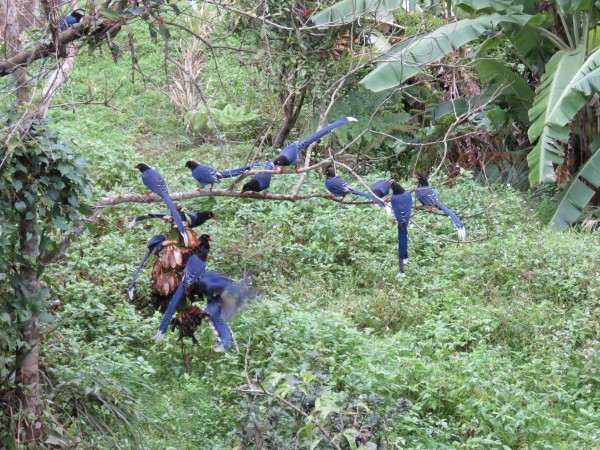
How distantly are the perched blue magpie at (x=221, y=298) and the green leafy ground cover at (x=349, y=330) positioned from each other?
0.38 m

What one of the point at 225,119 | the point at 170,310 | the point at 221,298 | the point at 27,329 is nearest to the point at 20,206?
the point at 27,329

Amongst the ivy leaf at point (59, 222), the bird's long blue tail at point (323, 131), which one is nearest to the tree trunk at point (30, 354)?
the ivy leaf at point (59, 222)

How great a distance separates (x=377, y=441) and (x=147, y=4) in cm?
254

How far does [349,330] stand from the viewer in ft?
19.7

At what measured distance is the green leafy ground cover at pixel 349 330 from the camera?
494 centimetres

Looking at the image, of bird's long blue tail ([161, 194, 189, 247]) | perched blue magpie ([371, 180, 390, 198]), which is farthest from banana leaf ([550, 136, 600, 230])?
bird's long blue tail ([161, 194, 189, 247])

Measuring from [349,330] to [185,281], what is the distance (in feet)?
5.28

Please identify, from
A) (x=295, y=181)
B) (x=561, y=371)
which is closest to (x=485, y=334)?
(x=561, y=371)

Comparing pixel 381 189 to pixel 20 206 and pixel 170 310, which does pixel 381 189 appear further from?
pixel 20 206

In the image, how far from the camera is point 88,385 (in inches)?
176

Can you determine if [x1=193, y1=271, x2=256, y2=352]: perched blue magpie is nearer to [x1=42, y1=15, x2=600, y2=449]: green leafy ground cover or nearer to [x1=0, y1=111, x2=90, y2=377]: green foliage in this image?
[x1=42, y1=15, x2=600, y2=449]: green leafy ground cover

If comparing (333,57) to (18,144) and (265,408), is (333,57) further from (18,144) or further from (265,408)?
(18,144)

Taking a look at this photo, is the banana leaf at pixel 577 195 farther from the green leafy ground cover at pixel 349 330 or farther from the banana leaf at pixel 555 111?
the banana leaf at pixel 555 111

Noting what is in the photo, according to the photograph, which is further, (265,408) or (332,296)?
(332,296)
